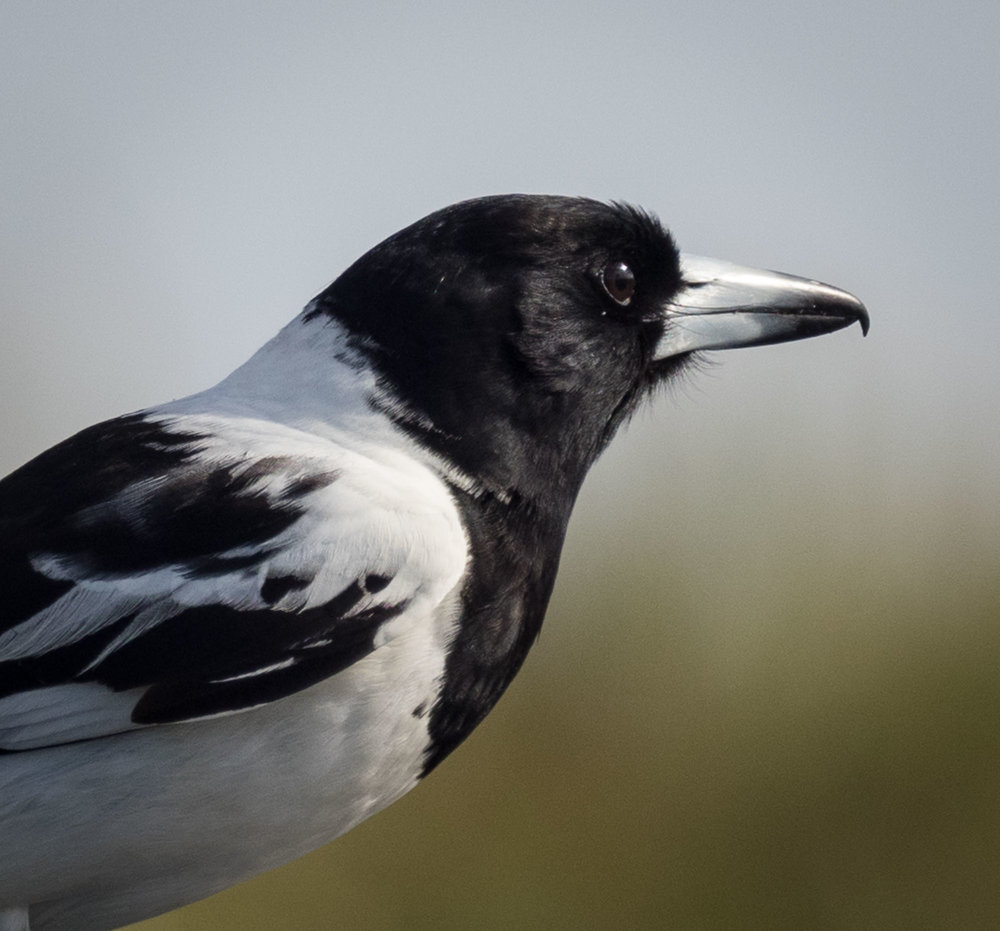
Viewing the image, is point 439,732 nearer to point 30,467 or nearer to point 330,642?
point 330,642

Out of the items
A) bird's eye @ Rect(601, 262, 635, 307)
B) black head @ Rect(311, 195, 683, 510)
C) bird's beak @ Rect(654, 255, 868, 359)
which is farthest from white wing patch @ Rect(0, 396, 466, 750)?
bird's beak @ Rect(654, 255, 868, 359)

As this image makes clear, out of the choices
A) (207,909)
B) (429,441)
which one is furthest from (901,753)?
(429,441)

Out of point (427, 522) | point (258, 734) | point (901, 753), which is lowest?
point (901, 753)

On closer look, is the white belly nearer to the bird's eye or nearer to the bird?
the bird

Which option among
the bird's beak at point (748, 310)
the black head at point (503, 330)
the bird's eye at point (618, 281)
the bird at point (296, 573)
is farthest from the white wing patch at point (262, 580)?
the bird's beak at point (748, 310)

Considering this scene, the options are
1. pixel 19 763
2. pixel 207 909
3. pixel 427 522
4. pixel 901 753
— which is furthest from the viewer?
pixel 901 753

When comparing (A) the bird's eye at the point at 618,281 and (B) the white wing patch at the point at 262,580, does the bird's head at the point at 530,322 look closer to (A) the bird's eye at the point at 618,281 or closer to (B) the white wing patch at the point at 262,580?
(A) the bird's eye at the point at 618,281

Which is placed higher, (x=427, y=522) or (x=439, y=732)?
(x=427, y=522)
